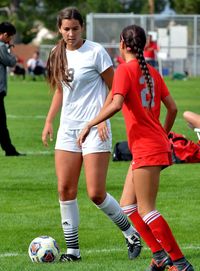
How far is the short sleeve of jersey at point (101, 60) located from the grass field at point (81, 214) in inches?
64.8

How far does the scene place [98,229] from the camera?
11.1m

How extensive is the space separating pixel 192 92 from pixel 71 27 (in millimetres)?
32094

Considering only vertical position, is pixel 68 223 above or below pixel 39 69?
above

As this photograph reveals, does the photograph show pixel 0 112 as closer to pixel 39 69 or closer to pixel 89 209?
pixel 89 209

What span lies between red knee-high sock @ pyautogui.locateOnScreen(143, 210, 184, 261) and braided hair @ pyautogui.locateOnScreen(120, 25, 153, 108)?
88cm

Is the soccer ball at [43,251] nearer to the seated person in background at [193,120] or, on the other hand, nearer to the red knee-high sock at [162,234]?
the red knee-high sock at [162,234]

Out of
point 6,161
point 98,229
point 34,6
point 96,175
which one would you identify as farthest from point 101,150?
point 34,6

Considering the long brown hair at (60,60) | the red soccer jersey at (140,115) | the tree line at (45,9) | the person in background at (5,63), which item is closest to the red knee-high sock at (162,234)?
the red soccer jersey at (140,115)

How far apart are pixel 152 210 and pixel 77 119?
1337mm

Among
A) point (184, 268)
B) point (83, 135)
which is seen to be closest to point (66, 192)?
point (83, 135)

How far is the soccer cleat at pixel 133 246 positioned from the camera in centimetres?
936

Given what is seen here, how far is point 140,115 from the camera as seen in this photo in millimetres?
8266

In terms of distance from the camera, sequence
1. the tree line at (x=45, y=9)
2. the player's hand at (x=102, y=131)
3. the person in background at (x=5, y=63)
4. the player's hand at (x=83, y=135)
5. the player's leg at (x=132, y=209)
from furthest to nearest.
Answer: the tree line at (x=45, y=9) → the person in background at (x=5, y=63) → the player's hand at (x=102, y=131) → the player's leg at (x=132, y=209) → the player's hand at (x=83, y=135)

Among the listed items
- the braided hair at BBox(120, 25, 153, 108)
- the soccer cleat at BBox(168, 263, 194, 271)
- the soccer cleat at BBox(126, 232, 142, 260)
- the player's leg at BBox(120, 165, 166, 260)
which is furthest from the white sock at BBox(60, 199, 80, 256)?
the braided hair at BBox(120, 25, 153, 108)
